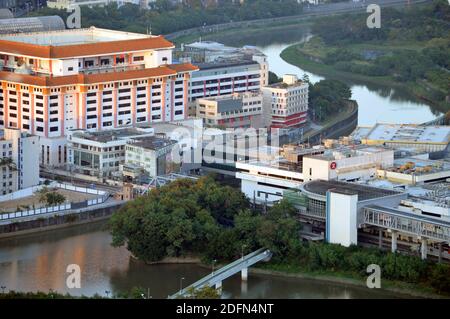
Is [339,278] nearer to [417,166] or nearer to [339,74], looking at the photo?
[417,166]

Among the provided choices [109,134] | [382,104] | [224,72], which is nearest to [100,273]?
[109,134]

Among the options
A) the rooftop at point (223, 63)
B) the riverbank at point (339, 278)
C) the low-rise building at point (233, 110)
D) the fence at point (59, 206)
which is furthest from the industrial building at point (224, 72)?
the riverbank at point (339, 278)

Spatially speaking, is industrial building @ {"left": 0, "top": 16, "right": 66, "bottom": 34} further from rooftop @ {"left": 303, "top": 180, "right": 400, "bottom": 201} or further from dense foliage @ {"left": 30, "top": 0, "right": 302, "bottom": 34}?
rooftop @ {"left": 303, "top": 180, "right": 400, "bottom": 201}

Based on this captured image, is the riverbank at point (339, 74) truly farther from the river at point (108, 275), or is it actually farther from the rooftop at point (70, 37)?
the river at point (108, 275)

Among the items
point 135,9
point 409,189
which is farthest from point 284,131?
point 135,9

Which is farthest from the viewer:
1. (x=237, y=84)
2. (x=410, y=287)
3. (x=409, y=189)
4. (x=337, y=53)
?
(x=337, y=53)

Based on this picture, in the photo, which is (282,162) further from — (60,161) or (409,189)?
(60,161)
